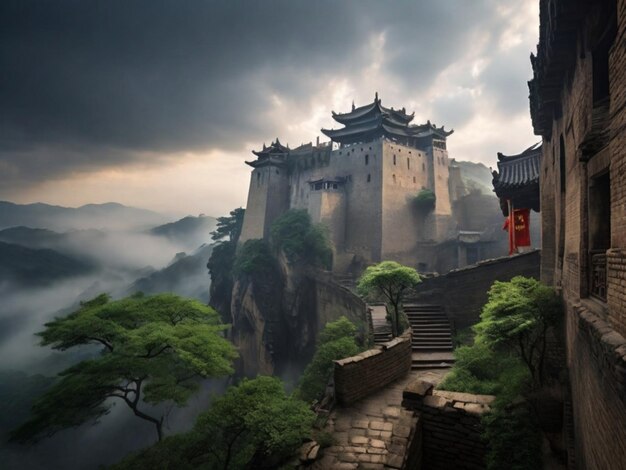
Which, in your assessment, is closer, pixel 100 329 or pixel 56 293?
pixel 100 329

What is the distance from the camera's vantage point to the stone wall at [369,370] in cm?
701

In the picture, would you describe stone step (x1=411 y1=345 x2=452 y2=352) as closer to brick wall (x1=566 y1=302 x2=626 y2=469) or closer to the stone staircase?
the stone staircase

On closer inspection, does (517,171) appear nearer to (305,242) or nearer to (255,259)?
(305,242)

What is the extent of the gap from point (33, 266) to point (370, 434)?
102127mm

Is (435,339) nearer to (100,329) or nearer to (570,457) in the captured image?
(570,457)

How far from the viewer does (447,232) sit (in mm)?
29484

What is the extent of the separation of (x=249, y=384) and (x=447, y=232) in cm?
2651

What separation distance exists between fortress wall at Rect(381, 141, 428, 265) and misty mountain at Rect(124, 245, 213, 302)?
56214 millimetres

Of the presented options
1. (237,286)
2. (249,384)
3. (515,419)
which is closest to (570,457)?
(515,419)

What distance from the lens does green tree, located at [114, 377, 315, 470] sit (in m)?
5.63

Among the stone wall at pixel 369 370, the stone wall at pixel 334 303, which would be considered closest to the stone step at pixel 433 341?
the stone wall at pixel 369 370

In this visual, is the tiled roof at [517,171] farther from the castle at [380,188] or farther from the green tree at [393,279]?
the castle at [380,188]

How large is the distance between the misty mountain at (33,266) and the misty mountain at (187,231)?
4981 cm

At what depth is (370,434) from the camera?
595cm
